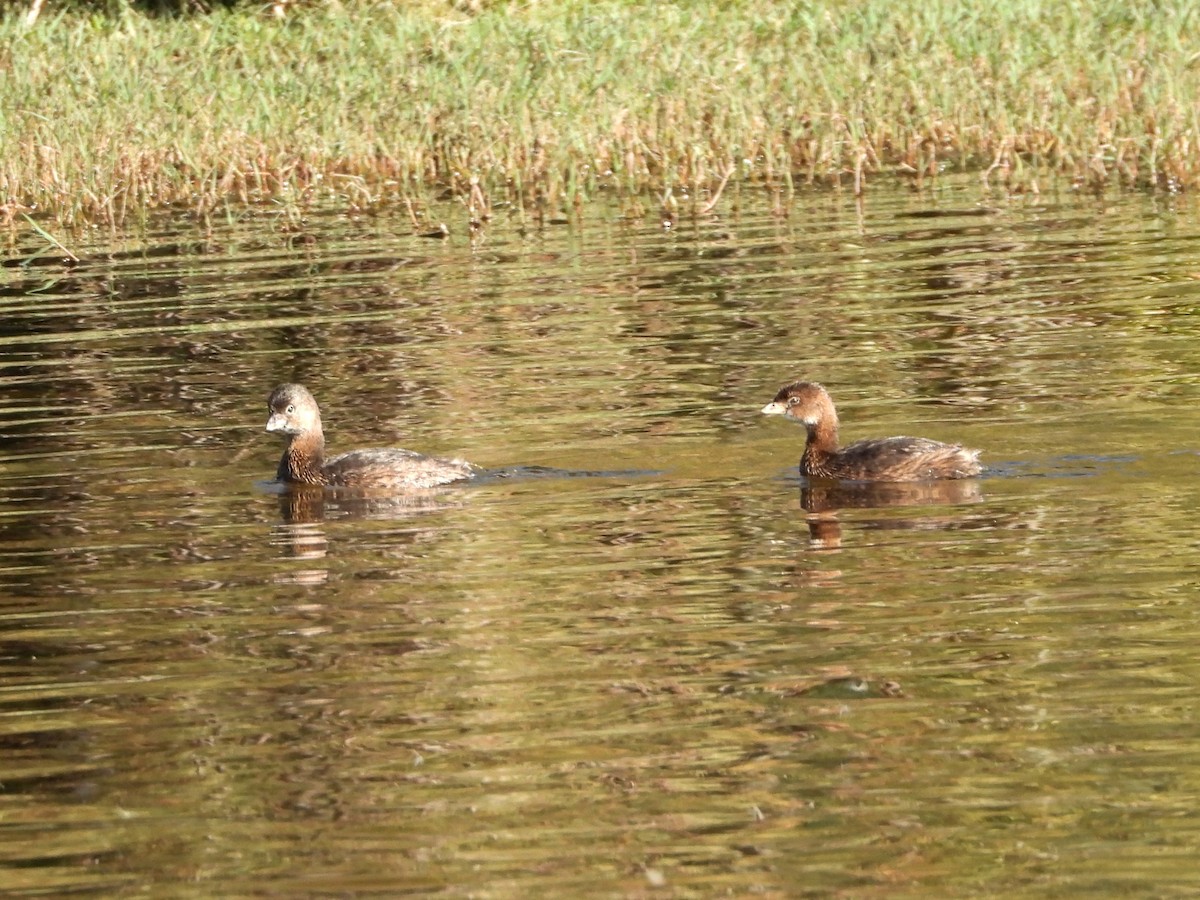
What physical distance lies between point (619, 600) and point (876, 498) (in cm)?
236

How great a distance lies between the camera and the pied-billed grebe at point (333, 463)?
11.0 meters

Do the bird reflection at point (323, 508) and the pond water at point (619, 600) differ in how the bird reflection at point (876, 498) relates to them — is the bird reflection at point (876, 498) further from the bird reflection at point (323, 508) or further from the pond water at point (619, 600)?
the bird reflection at point (323, 508)

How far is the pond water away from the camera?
19.9 ft

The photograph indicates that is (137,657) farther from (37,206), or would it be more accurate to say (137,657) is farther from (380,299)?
(37,206)

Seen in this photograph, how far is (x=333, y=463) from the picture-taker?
11516 mm

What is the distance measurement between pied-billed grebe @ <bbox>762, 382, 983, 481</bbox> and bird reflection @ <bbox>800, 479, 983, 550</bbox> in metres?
0.05

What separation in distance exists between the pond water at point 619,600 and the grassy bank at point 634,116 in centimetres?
502

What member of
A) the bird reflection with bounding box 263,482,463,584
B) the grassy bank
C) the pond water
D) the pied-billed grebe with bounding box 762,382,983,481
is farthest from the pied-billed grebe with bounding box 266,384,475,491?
the grassy bank

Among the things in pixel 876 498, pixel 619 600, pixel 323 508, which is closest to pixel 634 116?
pixel 323 508

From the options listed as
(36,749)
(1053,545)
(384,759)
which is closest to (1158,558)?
(1053,545)

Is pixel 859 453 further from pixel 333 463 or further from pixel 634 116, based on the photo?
pixel 634 116

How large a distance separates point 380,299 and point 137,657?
9.15m

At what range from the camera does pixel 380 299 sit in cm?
1705

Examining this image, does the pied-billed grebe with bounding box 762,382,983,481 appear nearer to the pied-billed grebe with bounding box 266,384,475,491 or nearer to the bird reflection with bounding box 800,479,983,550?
the bird reflection with bounding box 800,479,983,550
